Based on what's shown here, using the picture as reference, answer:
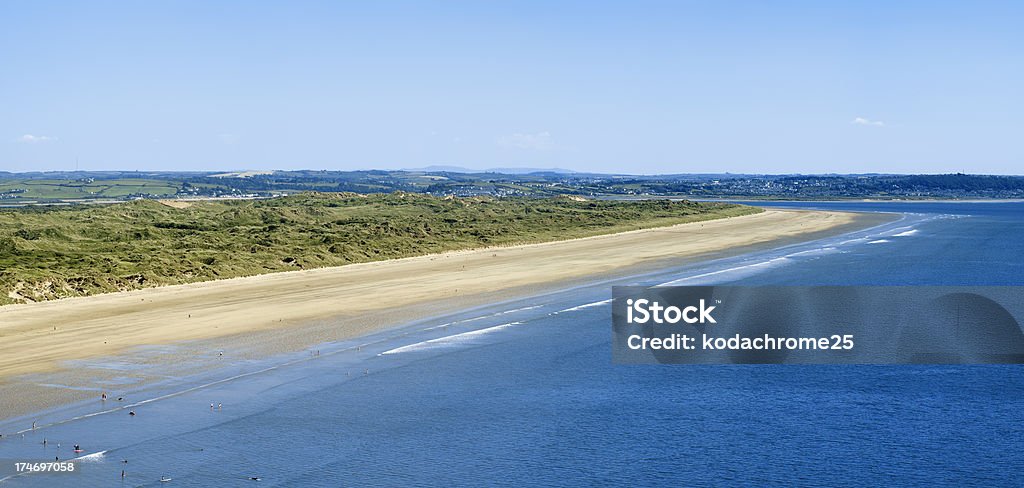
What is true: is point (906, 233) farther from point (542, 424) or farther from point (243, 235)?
point (542, 424)

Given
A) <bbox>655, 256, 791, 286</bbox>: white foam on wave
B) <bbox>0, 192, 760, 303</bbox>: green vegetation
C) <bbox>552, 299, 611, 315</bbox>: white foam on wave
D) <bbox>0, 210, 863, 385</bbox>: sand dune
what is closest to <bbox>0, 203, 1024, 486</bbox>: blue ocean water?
<bbox>0, 210, 863, 385</bbox>: sand dune

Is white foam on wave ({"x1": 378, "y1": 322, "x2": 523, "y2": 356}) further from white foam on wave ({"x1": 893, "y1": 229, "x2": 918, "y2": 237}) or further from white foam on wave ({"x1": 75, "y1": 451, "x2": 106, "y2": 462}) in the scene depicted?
white foam on wave ({"x1": 893, "y1": 229, "x2": 918, "y2": 237})

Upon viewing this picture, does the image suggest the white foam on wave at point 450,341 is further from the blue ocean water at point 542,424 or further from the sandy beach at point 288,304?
the sandy beach at point 288,304

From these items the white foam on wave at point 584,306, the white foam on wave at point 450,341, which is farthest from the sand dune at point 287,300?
the white foam on wave at point 584,306

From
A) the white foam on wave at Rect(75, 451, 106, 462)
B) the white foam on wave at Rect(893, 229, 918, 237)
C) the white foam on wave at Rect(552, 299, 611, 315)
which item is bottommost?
the white foam on wave at Rect(893, 229, 918, 237)

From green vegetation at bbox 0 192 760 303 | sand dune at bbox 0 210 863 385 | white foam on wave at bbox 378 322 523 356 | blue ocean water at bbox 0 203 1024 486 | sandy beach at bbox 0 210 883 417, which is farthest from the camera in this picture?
green vegetation at bbox 0 192 760 303

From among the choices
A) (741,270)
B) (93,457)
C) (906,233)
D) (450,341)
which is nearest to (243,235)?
(741,270)

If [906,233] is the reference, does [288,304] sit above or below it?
above

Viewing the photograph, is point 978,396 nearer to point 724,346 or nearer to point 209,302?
point 724,346
